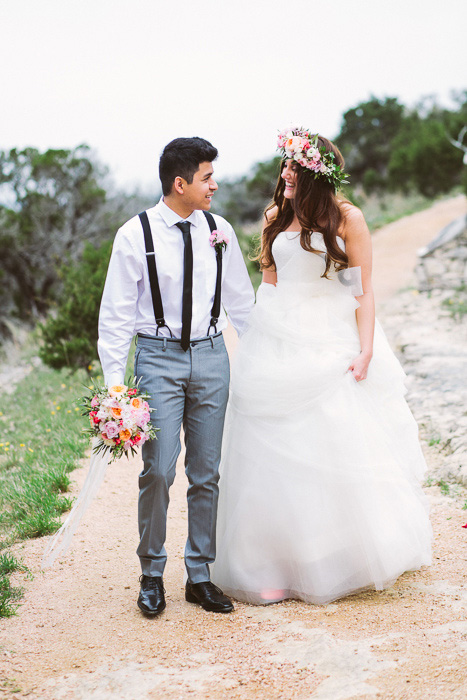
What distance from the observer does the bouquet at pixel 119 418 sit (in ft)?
9.44

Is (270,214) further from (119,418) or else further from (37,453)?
(37,453)

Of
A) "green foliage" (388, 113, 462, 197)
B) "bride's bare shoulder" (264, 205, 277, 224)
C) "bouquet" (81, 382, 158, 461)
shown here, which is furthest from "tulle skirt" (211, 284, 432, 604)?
"green foliage" (388, 113, 462, 197)

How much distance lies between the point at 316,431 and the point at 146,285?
A: 1033 mm

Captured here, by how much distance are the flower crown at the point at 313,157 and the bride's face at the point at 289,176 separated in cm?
4

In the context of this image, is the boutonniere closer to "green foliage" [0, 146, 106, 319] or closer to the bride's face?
the bride's face

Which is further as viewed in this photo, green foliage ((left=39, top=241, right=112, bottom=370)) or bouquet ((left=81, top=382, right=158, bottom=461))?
green foliage ((left=39, top=241, right=112, bottom=370))

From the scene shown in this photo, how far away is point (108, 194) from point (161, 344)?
17.4m

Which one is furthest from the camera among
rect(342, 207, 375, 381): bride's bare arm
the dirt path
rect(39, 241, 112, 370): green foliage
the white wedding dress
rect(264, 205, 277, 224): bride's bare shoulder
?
rect(39, 241, 112, 370): green foliage

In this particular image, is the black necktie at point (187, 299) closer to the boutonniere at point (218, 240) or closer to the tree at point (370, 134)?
the boutonniere at point (218, 240)

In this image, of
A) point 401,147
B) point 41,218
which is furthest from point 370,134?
point 41,218

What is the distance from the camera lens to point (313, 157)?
10.7 feet

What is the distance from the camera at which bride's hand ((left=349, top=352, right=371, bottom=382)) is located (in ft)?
10.6

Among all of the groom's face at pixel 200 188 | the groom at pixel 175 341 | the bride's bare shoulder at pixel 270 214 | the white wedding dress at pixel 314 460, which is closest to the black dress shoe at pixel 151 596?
the groom at pixel 175 341

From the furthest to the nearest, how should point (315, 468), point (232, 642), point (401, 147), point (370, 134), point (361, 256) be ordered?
point (370, 134)
point (401, 147)
point (361, 256)
point (315, 468)
point (232, 642)
